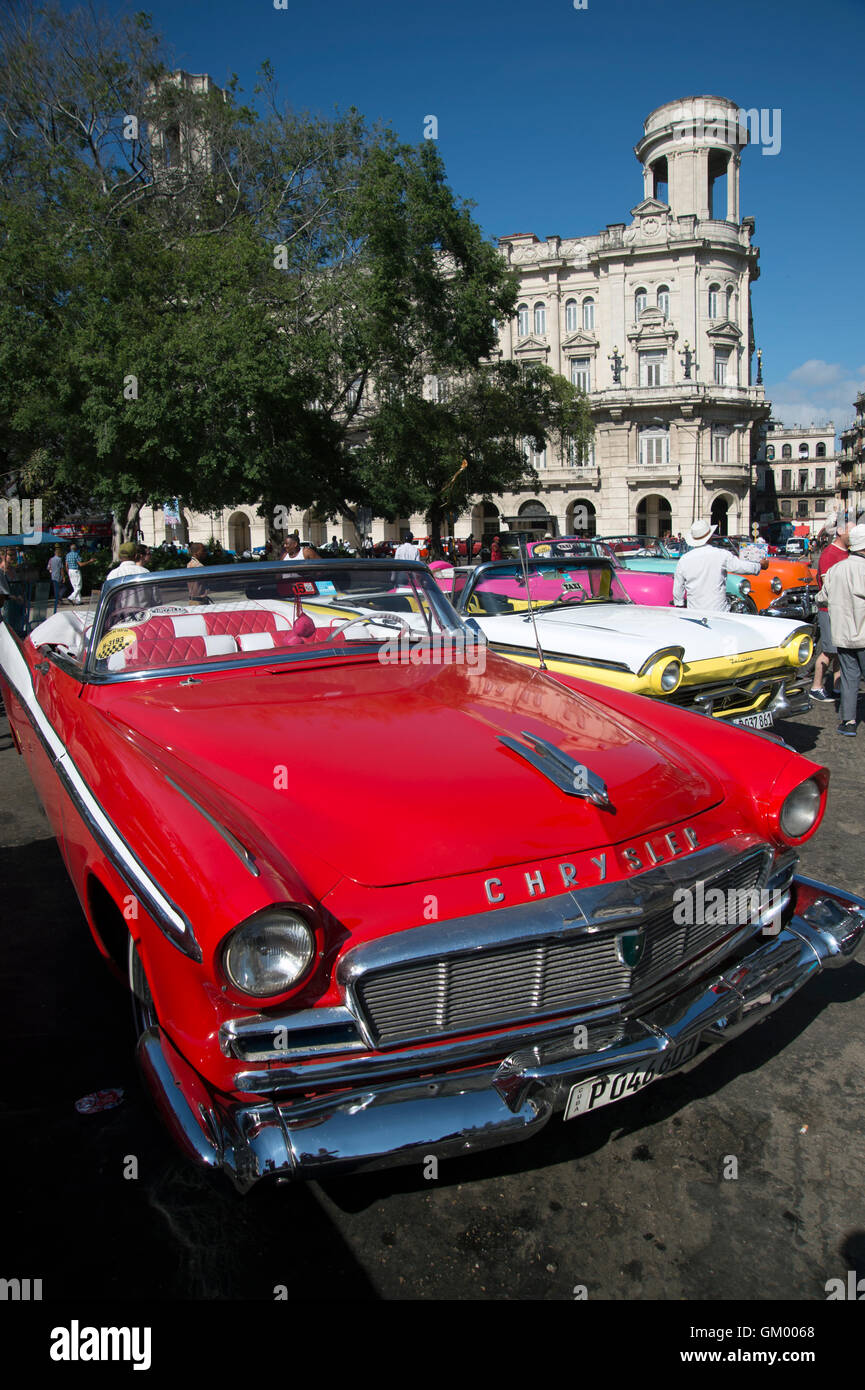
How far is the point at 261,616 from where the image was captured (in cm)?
371

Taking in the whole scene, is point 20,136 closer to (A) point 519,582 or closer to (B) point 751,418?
(A) point 519,582

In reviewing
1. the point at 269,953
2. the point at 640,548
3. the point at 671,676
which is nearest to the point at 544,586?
the point at 671,676

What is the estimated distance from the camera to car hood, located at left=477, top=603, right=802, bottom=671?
5.71 metres

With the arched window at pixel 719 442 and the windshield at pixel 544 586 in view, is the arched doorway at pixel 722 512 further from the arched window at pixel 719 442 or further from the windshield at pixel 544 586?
the windshield at pixel 544 586

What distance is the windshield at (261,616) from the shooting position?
3.42m

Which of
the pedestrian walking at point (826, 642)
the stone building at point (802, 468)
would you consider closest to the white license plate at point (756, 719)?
the pedestrian walking at point (826, 642)

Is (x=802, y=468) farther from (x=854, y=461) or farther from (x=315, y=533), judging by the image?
(x=315, y=533)

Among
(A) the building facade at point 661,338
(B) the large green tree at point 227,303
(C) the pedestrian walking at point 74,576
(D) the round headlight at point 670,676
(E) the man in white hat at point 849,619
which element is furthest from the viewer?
(A) the building facade at point 661,338

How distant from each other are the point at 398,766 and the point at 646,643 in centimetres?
355

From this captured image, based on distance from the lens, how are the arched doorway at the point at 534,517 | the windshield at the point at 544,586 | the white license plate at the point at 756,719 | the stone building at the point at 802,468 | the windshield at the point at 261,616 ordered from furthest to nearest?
the stone building at the point at 802,468
the arched doorway at the point at 534,517
the windshield at the point at 544,586
the white license plate at the point at 756,719
the windshield at the point at 261,616

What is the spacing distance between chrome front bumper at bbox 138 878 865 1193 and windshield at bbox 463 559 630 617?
4.97 m

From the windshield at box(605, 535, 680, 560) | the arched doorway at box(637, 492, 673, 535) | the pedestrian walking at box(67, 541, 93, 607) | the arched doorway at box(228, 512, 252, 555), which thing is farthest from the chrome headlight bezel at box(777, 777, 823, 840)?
the arched doorway at box(228, 512, 252, 555)

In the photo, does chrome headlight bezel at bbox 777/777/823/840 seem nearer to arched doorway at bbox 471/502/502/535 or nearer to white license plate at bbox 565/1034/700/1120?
white license plate at bbox 565/1034/700/1120

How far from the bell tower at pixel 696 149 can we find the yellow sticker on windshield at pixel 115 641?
182 ft
